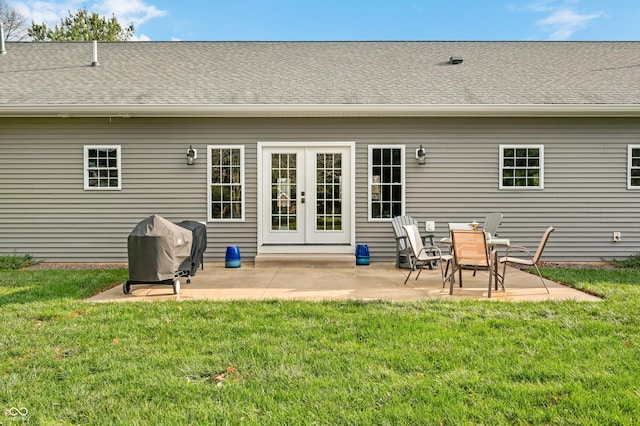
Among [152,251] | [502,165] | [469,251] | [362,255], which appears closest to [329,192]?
[362,255]

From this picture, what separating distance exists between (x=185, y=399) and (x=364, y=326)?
5.69ft

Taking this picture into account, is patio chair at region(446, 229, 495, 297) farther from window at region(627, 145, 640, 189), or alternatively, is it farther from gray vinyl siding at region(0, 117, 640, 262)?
window at region(627, 145, 640, 189)

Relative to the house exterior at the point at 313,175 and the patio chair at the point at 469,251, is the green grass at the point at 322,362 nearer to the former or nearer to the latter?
the patio chair at the point at 469,251

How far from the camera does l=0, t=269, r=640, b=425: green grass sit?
238cm

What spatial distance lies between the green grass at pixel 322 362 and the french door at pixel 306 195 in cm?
363

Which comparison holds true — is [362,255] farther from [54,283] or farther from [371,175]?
[54,283]

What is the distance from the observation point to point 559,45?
10516 mm

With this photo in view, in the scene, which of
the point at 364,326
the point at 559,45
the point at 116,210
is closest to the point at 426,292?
the point at 364,326

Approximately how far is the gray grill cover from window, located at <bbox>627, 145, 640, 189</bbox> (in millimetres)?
8020

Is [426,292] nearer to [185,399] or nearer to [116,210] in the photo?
[185,399]

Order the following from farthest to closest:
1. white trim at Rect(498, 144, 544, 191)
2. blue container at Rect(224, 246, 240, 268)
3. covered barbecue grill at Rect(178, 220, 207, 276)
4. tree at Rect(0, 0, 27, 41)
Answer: tree at Rect(0, 0, 27, 41)
white trim at Rect(498, 144, 544, 191)
blue container at Rect(224, 246, 240, 268)
covered barbecue grill at Rect(178, 220, 207, 276)

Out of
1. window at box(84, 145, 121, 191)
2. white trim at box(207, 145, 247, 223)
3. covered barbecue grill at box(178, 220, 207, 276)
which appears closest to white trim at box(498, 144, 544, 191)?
white trim at box(207, 145, 247, 223)

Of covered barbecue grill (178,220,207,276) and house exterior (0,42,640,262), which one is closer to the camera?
covered barbecue grill (178,220,207,276)

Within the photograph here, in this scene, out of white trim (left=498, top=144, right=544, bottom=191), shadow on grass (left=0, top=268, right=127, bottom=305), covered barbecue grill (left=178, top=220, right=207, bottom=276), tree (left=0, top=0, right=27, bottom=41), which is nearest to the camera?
shadow on grass (left=0, top=268, right=127, bottom=305)
